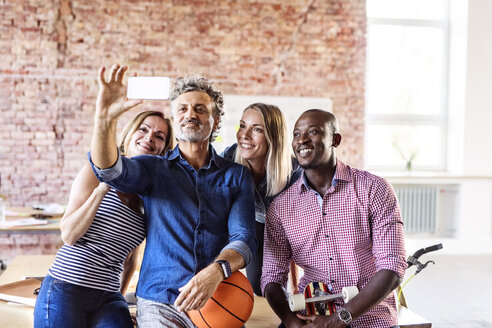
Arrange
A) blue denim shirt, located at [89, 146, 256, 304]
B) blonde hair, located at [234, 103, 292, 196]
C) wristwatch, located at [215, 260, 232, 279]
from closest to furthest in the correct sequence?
wristwatch, located at [215, 260, 232, 279]
blue denim shirt, located at [89, 146, 256, 304]
blonde hair, located at [234, 103, 292, 196]

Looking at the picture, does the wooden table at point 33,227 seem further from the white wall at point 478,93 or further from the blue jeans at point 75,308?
the white wall at point 478,93

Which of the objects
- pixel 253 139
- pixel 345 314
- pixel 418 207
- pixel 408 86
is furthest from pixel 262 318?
pixel 408 86

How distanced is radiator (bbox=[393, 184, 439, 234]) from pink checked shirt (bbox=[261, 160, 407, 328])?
4482 mm

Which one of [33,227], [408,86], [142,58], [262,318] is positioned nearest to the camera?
[262,318]

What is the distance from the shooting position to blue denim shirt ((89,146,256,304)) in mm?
1994

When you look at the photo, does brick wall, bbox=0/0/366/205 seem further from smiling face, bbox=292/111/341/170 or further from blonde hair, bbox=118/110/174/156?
smiling face, bbox=292/111/341/170

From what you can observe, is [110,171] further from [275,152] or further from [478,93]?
[478,93]

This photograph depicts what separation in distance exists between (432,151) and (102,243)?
19.6ft

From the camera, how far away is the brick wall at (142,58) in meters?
5.61

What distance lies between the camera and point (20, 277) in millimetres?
2932

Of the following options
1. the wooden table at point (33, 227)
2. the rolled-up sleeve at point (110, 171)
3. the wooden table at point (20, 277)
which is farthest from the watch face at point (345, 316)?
the wooden table at point (33, 227)

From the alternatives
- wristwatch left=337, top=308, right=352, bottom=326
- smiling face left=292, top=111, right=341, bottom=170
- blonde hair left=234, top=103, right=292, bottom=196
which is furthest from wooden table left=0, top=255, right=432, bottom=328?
smiling face left=292, top=111, right=341, bottom=170

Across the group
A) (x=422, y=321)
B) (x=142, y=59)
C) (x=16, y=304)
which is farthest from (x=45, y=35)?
(x=422, y=321)

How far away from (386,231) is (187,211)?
87cm
